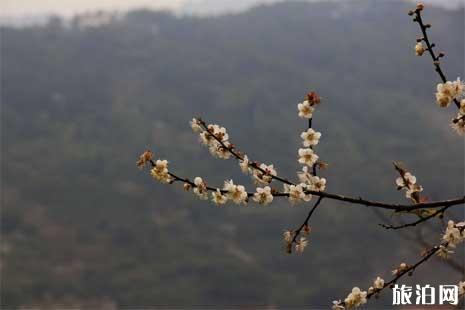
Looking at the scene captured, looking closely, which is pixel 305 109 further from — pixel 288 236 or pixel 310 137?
pixel 288 236

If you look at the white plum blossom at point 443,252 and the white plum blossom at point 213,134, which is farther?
the white plum blossom at point 213,134

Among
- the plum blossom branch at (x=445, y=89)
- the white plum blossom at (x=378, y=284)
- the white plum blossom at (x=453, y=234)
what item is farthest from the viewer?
the white plum blossom at (x=378, y=284)

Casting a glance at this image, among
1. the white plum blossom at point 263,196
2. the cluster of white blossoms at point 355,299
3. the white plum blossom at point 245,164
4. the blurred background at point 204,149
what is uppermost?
the blurred background at point 204,149

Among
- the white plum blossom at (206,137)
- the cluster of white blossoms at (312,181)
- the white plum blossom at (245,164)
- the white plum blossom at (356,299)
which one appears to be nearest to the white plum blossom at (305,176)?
the cluster of white blossoms at (312,181)

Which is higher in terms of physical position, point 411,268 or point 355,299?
point 411,268

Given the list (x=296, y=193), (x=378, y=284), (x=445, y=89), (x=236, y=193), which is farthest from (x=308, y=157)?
(x=378, y=284)

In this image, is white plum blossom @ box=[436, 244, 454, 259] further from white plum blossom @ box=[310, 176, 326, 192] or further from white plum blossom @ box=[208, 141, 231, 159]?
white plum blossom @ box=[208, 141, 231, 159]

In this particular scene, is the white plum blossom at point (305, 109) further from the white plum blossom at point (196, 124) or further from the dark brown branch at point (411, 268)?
the dark brown branch at point (411, 268)

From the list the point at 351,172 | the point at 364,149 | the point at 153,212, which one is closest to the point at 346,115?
the point at 364,149
